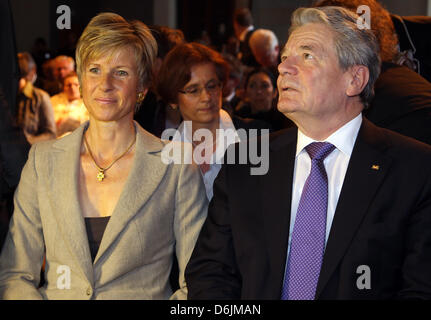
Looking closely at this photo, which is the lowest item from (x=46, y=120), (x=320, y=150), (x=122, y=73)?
(x=46, y=120)

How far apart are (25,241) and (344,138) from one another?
1.27 metres

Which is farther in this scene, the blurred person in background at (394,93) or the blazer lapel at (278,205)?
the blurred person in background at (394,93)

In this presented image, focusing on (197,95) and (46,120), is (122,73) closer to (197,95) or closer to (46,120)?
(197,95)

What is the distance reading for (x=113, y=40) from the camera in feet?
8.40

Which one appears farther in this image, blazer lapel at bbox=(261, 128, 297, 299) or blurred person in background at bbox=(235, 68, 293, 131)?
blurred person in background at bbox=(235, 68, 293, 131)

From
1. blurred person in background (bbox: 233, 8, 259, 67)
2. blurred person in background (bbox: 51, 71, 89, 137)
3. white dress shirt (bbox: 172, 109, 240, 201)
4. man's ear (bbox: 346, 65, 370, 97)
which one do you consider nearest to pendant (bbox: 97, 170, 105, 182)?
white dress shirt (bbox: 172, 109, 240, 201)

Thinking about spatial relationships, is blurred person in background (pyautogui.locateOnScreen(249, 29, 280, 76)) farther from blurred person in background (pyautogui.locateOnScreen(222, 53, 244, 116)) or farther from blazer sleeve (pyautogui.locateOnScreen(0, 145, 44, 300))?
blazer sleeve (pyautogui.locateOnScreen(0, 145, 44, 300))

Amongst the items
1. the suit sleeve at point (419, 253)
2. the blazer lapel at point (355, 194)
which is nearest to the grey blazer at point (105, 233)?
the blazer lapel at point (355, 194)

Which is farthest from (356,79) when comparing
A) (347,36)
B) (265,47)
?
(265,47)

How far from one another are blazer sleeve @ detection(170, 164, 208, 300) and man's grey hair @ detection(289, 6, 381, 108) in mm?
731

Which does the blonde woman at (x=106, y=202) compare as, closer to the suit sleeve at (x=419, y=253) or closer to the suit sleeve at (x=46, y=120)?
the suit sleeve at (x=419, y=253)

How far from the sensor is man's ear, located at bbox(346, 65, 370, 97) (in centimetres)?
235

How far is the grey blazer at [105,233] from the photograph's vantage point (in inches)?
95.3
